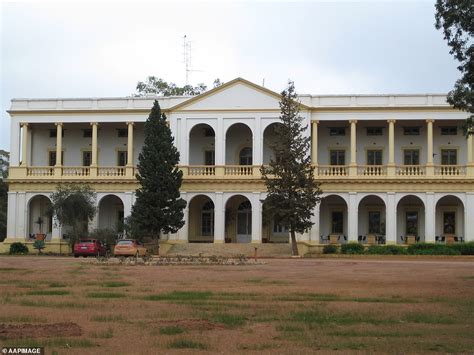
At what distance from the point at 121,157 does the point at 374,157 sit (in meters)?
19.6

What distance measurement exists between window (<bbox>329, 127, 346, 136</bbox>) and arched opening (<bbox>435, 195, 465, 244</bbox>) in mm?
8759

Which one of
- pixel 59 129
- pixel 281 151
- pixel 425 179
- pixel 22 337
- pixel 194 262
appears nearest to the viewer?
pixel 22 337

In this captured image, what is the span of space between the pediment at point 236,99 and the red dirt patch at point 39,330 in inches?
1623

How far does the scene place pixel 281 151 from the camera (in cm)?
4597

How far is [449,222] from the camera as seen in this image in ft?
178

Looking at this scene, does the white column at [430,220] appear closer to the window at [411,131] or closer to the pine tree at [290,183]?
the window at [411,131]

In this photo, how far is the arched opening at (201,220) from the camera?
183 ft

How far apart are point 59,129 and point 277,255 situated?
64.1 ft

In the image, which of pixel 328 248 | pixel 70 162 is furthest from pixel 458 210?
pixel 70 162

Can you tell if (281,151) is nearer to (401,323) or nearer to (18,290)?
(18,290)

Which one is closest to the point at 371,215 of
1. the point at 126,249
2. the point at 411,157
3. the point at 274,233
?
the point at 411,157

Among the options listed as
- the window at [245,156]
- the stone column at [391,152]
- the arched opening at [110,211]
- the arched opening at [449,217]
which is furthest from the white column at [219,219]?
the arched opening at [449,217]

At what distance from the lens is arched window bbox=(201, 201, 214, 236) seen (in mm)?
56406

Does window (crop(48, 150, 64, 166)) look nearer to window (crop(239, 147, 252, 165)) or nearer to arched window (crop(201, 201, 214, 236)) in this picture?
arched window (crop(201, 201, 214, 236))
